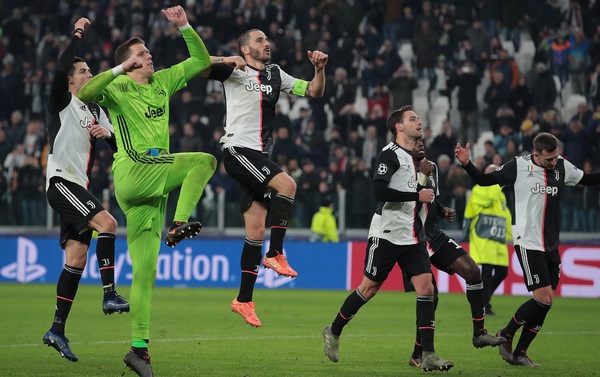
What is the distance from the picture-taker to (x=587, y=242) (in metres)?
21.1

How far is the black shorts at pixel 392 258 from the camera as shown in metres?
10.6

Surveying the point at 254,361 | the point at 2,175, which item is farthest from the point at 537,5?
the point at 254,361

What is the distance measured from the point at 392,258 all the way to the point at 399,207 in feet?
1.65

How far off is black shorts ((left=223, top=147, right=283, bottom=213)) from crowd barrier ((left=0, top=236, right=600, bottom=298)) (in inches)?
498

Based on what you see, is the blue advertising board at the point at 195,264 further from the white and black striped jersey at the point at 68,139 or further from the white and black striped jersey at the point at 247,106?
the white and black striped jersey at the point at 247,106

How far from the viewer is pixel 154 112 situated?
9.29 m

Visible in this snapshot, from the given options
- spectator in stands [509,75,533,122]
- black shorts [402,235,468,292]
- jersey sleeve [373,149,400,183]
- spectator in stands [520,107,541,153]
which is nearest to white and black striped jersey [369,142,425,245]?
jersey sleeve [373,149,400,183]

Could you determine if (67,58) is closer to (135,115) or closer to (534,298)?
(135,115)

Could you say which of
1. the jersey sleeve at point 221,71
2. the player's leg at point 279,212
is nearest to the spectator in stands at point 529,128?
the player's leg at point 279,212

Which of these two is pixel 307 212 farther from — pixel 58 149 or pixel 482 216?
pixel 58 149

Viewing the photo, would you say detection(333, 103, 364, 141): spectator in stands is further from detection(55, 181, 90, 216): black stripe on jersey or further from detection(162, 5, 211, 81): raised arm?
detection(162, 5, 211, 81): raised arm

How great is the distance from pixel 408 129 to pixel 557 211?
1954 mm

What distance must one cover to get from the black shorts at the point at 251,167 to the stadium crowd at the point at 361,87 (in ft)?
37.8

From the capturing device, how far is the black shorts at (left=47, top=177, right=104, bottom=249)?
1002cm
